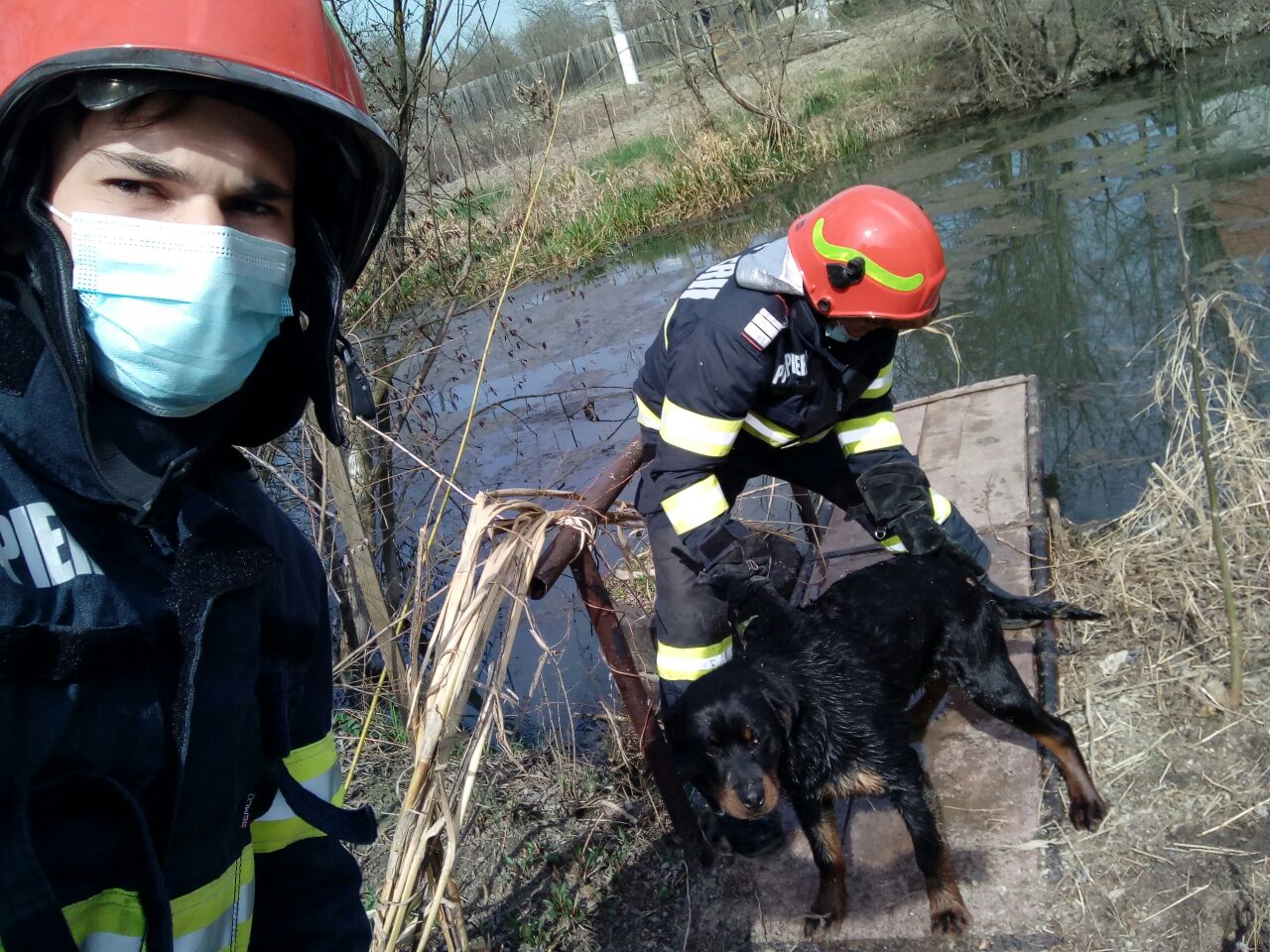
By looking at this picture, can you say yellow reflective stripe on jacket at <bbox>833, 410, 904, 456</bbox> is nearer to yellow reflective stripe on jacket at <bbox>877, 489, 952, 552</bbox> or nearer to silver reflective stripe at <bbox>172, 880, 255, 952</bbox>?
yellow reflective stripe on jacket at <bbox>877, 489, 952, 552</bbox>

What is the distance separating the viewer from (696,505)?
138 inches

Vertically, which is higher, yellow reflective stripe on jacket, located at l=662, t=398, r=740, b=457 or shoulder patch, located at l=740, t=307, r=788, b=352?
shoulder patch, located at l=740, t=307, r=788, b=352

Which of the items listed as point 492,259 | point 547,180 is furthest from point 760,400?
point 547,180

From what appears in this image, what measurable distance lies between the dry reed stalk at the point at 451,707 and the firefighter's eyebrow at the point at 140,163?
1.30 meters

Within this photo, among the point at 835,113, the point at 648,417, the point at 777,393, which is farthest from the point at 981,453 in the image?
the point at 835,113

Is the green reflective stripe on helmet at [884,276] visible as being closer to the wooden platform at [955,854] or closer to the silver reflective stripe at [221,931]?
the wooden platform at [955,854]

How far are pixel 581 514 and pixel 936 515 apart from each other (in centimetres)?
156

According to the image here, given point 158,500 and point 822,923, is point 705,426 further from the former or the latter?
point 158,500

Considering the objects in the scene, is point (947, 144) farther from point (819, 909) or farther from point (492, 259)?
point (819, 909)

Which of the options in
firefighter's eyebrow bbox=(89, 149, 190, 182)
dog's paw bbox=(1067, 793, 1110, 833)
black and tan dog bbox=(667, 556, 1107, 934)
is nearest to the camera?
firefighter's eyebrow bbox=(89, 149, 190, 182)

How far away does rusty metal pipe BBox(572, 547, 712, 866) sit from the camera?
3.22 meters

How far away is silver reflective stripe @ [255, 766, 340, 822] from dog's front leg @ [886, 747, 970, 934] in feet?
6.39

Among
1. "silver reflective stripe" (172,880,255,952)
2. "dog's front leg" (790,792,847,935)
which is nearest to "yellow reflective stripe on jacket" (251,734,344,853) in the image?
"silver reflective stripe" (172,880,255,952)

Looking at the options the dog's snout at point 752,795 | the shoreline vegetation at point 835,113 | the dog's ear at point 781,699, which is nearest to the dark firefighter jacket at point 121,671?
the dog's snout at point 752,795
